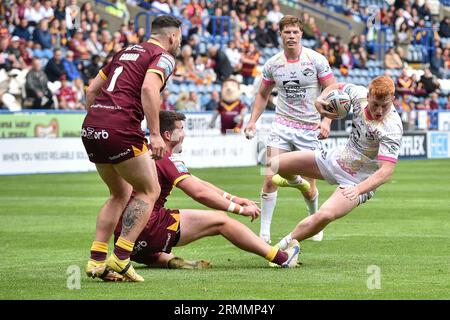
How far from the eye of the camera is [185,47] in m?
31.3

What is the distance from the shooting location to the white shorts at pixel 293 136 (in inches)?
521

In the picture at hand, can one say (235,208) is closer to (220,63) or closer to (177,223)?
(177,223)

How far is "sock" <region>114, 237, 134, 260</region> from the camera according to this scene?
354 inches

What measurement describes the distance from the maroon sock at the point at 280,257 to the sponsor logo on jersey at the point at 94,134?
2.12 meters

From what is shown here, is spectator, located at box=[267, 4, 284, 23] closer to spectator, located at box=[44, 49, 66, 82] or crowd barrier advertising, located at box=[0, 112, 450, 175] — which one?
crowd barrier advertising, located at box=[0, 112, 450, 175]

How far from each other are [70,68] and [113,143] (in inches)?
753

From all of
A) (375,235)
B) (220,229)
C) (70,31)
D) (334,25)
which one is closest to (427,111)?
(334,25)

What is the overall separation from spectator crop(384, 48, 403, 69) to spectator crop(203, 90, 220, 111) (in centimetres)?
1141

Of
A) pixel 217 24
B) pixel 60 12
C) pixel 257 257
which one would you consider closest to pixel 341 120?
pixel 217 24

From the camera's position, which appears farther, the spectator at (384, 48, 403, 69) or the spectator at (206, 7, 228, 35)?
the spectator at (384, 48, 403, 69)

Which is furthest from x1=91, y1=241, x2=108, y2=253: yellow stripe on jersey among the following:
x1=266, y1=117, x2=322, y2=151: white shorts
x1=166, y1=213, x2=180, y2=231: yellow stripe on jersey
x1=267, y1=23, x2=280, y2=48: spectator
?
x1=267, y1=23, x2=280, y2=48: spectator

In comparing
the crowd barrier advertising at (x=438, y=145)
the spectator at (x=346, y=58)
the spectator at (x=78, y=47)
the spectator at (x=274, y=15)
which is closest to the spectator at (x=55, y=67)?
the spectator at (x=78, y=47)

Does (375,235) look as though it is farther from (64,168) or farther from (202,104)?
(202,104)
